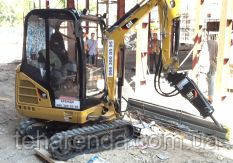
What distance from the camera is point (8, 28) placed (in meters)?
37.8

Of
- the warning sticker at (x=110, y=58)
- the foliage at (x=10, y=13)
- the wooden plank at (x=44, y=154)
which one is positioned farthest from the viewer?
the foliage at (x=10, y=13)

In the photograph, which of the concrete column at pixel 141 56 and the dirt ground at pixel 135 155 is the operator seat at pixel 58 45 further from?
the concrete column at pixel 141 56

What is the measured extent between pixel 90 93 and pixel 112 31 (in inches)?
46.8

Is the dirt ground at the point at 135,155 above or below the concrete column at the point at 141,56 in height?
below

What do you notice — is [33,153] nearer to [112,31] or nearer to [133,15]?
[112,31]

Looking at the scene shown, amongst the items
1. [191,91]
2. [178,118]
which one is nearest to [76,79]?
[191,91]

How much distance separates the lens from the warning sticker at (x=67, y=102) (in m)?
6.45

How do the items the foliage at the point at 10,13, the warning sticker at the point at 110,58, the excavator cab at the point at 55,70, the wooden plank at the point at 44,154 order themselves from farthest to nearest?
the foliage at the point at 10,13 < the warning sticker at the point at 110,58 < the excavator cab at the point at 55,70 < the wooden plank at the point at 44,154

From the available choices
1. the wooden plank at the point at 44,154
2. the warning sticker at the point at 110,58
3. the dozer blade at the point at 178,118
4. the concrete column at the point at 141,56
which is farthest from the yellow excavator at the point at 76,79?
the concrete column at the point at 141,56

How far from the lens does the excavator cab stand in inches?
250

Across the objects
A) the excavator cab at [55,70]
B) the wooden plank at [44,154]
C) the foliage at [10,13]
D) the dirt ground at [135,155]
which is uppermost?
the foliage at [10,13]

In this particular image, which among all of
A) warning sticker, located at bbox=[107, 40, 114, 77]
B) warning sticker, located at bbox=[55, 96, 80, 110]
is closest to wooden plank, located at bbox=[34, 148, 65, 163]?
warning sticker, located at bbox=[55, 96, 80, 110]

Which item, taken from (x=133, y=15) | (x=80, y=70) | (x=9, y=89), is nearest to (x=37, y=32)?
(x=80, y=70)

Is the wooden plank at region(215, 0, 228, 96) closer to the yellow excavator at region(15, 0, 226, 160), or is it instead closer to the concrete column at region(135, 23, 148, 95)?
the concrete column at region(135, 23, 148, 95)
